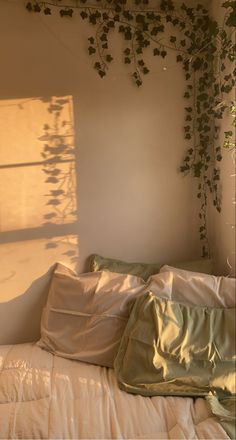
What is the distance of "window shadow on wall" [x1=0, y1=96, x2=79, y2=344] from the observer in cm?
205

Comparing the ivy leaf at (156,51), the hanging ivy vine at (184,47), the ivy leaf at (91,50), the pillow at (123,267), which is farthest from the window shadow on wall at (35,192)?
the ivy leaf at (156,51)

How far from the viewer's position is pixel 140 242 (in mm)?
2232

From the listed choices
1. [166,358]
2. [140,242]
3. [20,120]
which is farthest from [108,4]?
[166,358]

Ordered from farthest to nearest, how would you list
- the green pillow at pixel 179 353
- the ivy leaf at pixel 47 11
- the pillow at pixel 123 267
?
the pillow at pixel 123 267 < the ivy leaf at pixel 47 11 < the green pillow at pixel 179 353

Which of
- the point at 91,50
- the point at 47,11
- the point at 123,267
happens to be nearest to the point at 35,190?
the point at 123,267

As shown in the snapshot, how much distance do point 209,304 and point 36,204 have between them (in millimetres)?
1090

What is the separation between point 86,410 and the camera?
152 cm

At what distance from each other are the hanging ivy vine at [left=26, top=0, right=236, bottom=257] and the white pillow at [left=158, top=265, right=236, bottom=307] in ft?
1.58

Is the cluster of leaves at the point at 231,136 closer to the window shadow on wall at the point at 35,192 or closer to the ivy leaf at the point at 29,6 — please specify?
the window shadow on wall at the point at 35,192

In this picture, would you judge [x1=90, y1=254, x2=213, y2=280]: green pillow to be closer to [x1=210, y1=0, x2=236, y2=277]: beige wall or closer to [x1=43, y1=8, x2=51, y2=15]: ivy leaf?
[x1=210, y1=0, x2=236, y2=277]: beige wall

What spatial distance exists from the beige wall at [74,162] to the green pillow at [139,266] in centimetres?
9

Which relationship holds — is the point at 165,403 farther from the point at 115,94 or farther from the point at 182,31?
the point at 182,31

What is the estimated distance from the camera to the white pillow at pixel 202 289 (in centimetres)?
175

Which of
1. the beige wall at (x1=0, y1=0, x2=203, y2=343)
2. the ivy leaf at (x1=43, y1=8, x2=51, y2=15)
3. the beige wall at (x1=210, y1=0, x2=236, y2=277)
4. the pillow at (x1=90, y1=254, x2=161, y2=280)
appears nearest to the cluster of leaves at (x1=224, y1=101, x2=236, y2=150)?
the beige wall at (x1=210, y1=0, x2=236, y2=277)
